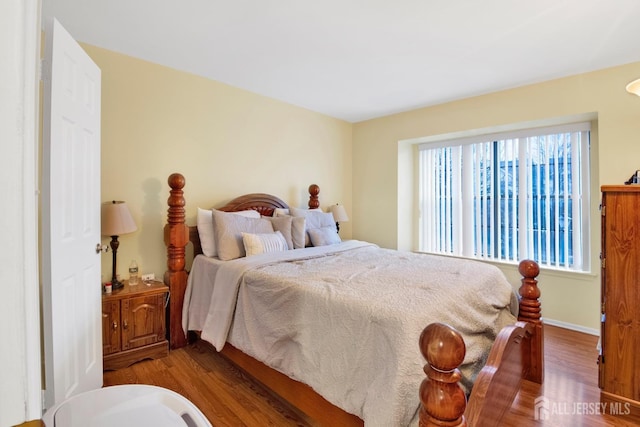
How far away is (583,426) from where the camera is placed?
1765 mm

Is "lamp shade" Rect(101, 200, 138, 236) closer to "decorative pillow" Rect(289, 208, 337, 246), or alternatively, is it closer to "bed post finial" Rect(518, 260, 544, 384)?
"decorative pillow" Rect(289, 208, 337, 246)

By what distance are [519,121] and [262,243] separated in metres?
2.90

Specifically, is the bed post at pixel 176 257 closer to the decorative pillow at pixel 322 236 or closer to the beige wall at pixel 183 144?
the beige wall at pixel 183 144

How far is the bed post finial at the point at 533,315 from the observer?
2103mm

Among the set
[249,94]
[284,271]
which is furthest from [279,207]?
[284,271]

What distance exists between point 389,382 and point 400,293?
1.63 feet

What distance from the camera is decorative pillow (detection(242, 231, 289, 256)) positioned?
2.70 m

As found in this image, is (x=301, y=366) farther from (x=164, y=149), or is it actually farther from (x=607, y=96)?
(x=607, y=96)

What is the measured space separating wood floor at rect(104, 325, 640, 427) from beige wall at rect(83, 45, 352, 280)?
0.85 m

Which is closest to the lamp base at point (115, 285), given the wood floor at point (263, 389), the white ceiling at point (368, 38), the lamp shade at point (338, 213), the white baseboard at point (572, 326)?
the wood floor at point (263, 389)

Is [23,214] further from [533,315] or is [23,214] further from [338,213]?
[338,213]

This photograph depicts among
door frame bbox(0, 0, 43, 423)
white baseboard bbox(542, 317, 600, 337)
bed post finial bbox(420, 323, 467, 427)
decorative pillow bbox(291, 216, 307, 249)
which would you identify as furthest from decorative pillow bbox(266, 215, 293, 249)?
white baseboard bbox(542, 317, 600, 337)

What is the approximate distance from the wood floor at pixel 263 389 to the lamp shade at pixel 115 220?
1.03m

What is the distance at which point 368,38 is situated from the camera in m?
2.33
